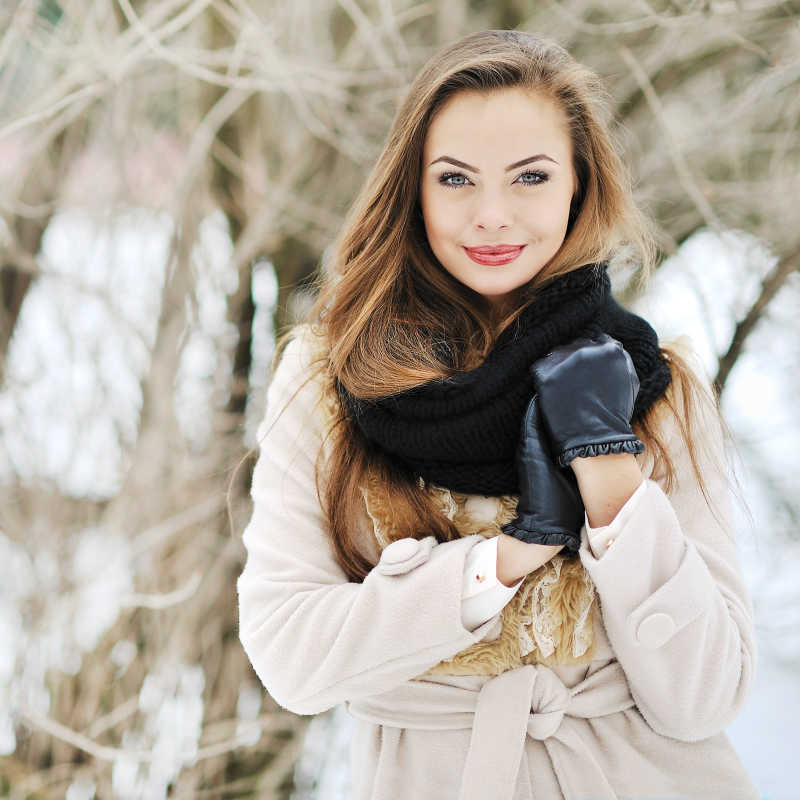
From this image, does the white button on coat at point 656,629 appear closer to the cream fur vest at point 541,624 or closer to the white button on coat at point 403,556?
the cream fur vest at point 541,624

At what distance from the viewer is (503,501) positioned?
3.79 feet

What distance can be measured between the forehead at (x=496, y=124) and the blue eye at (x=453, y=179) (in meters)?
0.03

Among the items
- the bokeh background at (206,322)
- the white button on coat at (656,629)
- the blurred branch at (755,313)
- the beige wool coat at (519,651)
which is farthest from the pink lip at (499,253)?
the blurred branch at (755,313)

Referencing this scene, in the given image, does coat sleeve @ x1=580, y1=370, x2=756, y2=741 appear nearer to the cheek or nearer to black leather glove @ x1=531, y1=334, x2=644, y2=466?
black leather glove @ x1=531, y1=334, x2=644, y2=466

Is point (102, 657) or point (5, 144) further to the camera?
point (102, 657)

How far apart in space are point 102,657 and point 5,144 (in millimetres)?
1173

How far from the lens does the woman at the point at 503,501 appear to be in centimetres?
101

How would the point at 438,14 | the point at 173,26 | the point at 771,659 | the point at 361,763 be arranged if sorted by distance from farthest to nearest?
the point at 771,659 → the point at 438,14 → the point at 173,26 → the point at 361,763

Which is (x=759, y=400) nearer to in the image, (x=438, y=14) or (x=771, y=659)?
(x=771, y=659)

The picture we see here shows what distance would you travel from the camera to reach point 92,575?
1.83 meters

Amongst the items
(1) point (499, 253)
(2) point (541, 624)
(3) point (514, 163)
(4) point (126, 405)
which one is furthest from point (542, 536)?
(4) point (126, 405)

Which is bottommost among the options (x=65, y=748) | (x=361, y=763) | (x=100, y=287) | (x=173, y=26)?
(x=65, y=748)

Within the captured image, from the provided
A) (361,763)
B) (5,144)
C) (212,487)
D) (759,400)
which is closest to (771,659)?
(759,400)

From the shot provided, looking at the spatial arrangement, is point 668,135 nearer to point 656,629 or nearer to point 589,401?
point 589,401
